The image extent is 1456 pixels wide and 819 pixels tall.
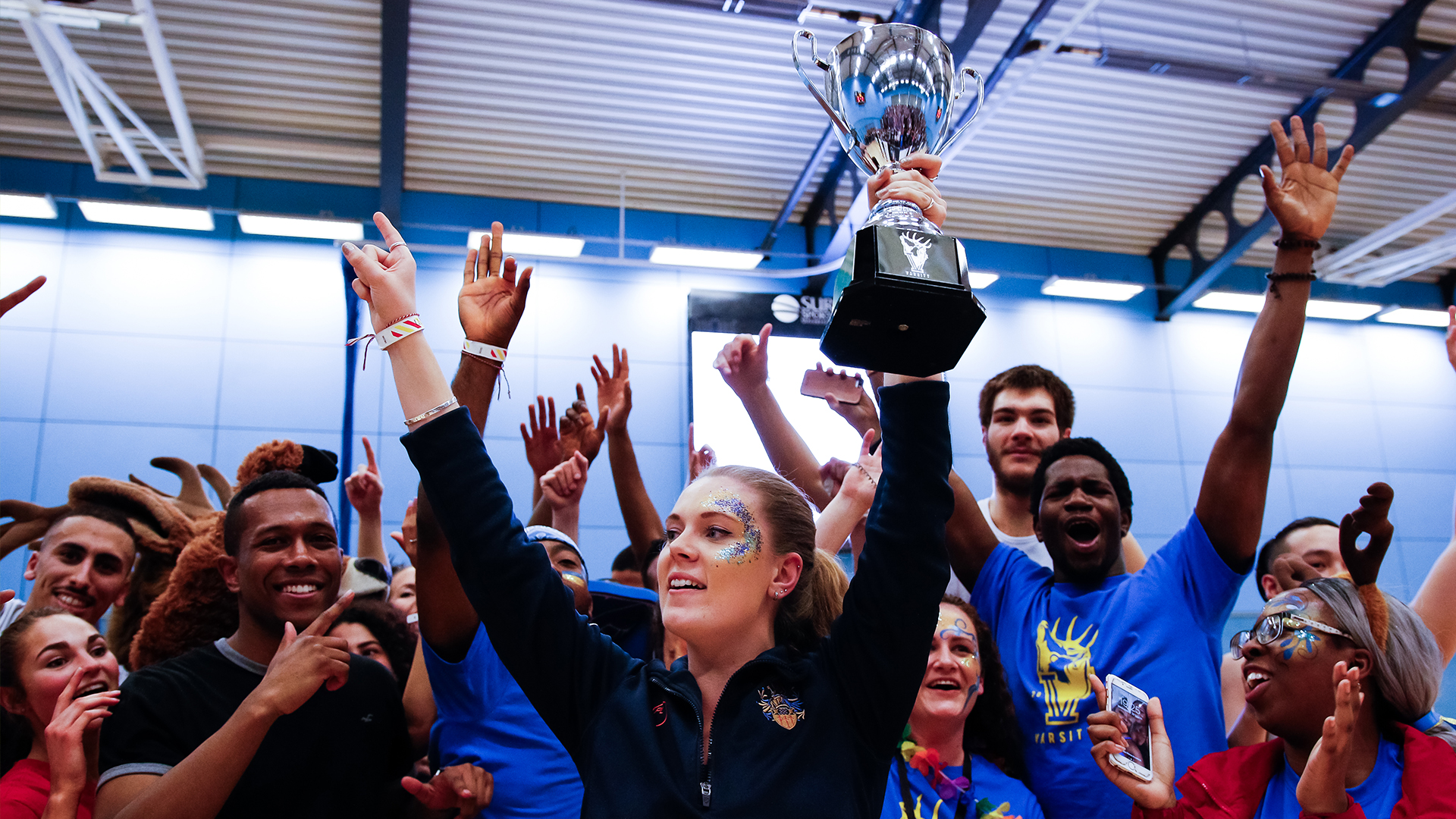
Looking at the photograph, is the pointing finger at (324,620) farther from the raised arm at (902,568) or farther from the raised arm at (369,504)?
the raised arm at (369,504)

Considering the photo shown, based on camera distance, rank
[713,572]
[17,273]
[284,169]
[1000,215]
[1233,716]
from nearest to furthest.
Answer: [713,572] → [1233,716] → [17,273] → [284,169] → [1000,215]

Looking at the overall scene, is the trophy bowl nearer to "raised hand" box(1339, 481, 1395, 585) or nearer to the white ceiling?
"raised hand" box(1339, 481, 1395, 585)

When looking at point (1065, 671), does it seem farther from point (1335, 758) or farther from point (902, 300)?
point (902, 300)

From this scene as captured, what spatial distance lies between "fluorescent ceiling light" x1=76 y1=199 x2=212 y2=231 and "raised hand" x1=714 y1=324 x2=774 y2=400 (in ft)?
21.3

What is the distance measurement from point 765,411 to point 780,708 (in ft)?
4.21

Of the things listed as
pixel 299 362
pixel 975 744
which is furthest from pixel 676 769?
pixel 299 362

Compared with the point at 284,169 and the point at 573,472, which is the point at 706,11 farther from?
the point at 573,472

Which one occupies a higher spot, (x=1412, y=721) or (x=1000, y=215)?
(x=1000, y=215)

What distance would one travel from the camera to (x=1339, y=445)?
9.98 metres

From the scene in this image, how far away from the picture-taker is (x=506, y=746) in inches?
86.0

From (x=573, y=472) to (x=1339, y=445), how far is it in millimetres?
9663

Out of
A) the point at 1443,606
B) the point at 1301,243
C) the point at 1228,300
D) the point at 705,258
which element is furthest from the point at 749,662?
the point at 1228,300

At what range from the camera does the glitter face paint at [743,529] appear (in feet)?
4.97

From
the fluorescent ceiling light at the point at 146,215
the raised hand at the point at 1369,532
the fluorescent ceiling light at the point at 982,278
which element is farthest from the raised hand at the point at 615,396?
the fluorescent ceiling light at the point at 982,278
